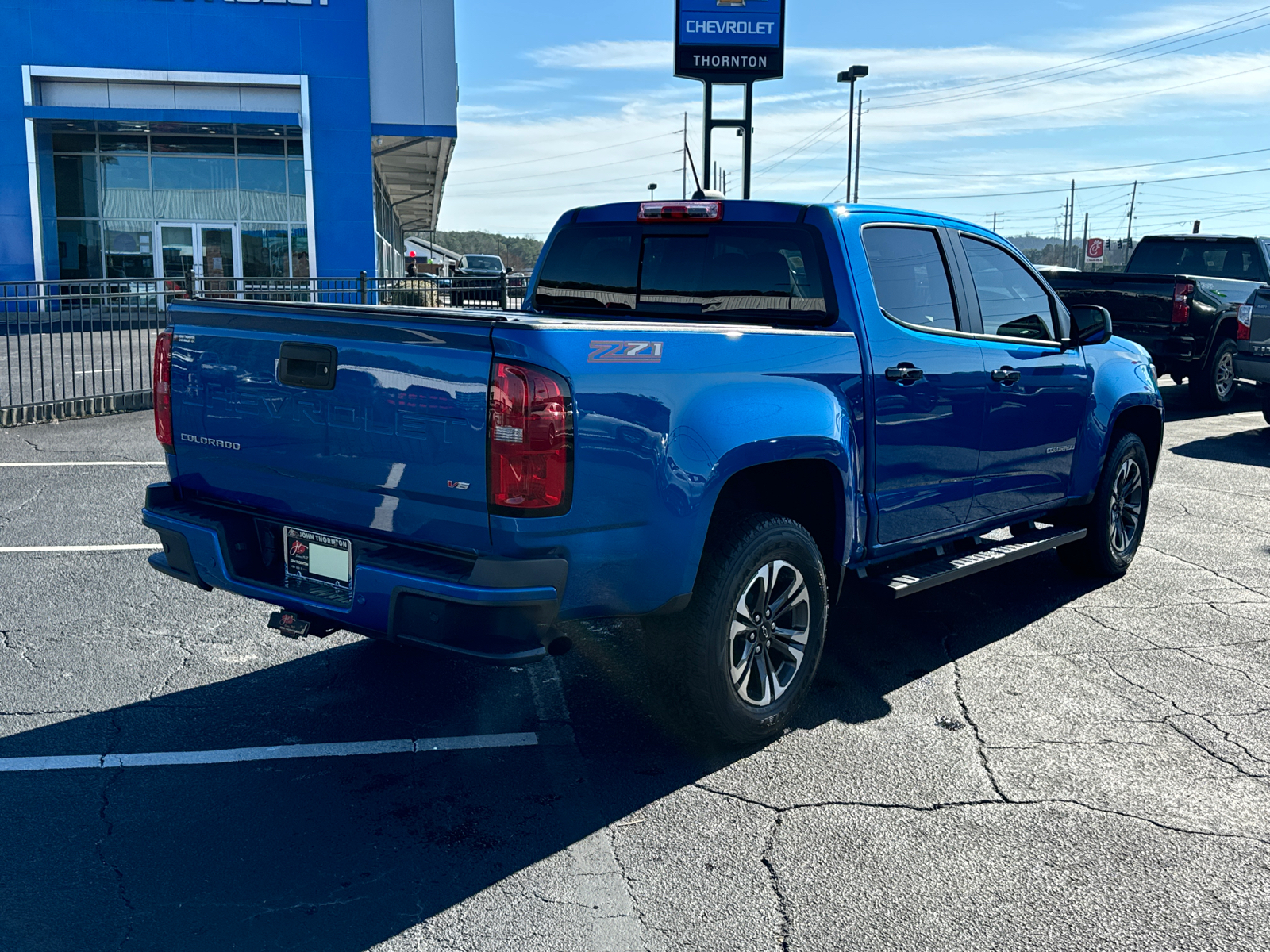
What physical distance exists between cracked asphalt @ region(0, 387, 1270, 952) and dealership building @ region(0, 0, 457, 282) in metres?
25.0

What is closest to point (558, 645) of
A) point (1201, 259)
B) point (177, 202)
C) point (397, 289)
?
point (397, 289)

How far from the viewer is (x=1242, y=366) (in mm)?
13484

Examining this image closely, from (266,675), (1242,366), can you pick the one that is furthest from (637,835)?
(1242,366)

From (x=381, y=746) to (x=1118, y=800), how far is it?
265 cm

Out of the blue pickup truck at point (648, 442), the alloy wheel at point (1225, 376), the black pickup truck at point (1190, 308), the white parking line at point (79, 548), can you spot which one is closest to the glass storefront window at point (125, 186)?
the black pickup truck at point (1190, 308)

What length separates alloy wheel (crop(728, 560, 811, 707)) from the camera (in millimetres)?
4234

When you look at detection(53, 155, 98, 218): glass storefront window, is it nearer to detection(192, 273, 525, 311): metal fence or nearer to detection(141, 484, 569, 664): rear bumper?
detection(192, 273, 525, 311): metal fence

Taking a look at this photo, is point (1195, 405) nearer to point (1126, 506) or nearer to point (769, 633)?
point (1126, 506)

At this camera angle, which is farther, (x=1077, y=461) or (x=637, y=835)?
(x=1077, y=461)

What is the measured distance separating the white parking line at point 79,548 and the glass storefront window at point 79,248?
82.6ft

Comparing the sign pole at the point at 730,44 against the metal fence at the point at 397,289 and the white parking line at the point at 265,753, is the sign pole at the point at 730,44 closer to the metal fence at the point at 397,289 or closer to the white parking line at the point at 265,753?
the metal fence at the point at 397,289

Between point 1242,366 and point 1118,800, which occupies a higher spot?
point 1242,366

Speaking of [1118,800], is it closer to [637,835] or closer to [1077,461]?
[637,835]

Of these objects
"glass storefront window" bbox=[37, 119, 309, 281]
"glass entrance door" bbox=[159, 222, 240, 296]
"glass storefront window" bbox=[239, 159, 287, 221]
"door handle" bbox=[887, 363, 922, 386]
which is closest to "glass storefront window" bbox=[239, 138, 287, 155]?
"glass storefront window" bbox=[37, 119, 309, 281]
